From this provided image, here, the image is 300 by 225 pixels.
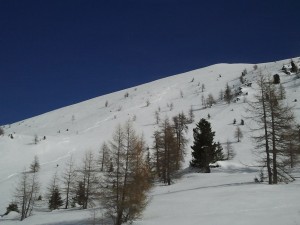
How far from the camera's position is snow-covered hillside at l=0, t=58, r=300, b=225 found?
63.5 feet

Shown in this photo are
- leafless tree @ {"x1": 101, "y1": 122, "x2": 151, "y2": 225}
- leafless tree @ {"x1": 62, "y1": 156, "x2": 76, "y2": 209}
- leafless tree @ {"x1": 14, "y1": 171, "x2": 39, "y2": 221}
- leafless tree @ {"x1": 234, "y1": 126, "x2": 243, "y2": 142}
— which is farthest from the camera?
leafless tree @ {"x1": 234, "y1": 126, "x2": 243, "y2": 142}

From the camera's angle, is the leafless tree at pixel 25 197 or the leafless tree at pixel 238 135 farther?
the leafless tree at pixel 238 135

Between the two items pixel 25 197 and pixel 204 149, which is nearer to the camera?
pixel 204 149

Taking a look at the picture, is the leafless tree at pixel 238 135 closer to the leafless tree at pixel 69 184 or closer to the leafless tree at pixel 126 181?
the leafless tree at pixel 69 184

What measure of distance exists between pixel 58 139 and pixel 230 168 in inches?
2595

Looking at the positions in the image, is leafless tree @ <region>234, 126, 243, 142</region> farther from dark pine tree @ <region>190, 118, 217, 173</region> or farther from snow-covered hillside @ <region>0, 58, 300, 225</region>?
dark pine tree @ <region>190, 118, 217, 173</region>

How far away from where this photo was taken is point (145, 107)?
5827 inches

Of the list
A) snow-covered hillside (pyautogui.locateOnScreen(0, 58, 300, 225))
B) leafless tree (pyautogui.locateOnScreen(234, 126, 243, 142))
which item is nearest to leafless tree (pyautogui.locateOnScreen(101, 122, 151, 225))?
snow-covered hillside (pyautogui.locateOnScreen(0, 58, 300, 225))

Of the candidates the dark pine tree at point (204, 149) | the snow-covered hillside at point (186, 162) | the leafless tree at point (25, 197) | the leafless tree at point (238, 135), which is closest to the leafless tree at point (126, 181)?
the snow-covered hillside at point (186, 162)

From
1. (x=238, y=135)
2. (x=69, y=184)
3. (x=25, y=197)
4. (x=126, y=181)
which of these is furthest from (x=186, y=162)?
(x=126, y=181)

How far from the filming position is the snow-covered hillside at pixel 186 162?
19344mm

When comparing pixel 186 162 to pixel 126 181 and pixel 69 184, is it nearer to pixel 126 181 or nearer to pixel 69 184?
pixel 69 184

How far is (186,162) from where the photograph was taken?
66.9 meters

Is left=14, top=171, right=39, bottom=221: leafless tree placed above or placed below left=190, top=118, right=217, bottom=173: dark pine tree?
below
